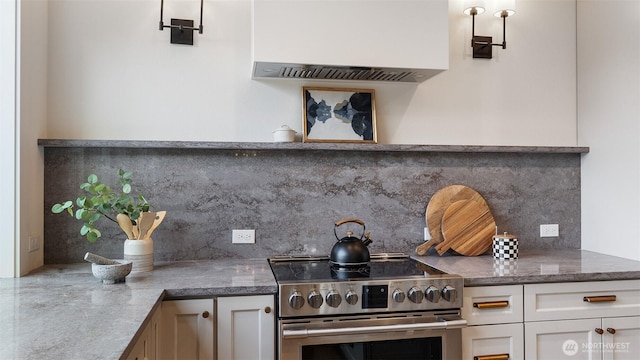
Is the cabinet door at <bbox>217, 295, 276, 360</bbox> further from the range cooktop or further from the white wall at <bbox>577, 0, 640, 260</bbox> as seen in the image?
the white wall at <bbox>577, 0, 640, 260</bbox>

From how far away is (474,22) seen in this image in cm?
268

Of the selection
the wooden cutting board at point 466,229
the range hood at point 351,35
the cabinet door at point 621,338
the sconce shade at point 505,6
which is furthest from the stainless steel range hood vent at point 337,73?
the cabinet door at point 621,338

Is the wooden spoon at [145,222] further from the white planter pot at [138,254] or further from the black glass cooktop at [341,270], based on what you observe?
the black glass cooktop at [341,270]

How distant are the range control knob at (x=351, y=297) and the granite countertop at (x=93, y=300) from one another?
330 mm

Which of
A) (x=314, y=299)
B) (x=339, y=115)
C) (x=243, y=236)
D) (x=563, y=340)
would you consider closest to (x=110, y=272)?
(x=243, y=236)

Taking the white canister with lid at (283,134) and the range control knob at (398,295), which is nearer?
the range control knob at (398,295)

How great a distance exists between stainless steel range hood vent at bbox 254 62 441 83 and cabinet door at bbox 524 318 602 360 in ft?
A: 4.62

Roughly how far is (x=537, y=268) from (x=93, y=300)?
2051 mm

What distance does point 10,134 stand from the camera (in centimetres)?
194

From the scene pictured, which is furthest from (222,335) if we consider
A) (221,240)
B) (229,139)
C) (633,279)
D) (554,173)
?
(554,173)

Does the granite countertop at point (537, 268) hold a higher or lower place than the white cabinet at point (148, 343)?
higher

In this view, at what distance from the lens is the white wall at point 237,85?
2314 mm

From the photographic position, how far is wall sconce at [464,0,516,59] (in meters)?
2.59

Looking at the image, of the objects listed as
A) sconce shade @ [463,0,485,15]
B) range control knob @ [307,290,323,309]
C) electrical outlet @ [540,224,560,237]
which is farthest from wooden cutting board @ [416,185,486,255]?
sconce shade @ [463,0,485,15]
